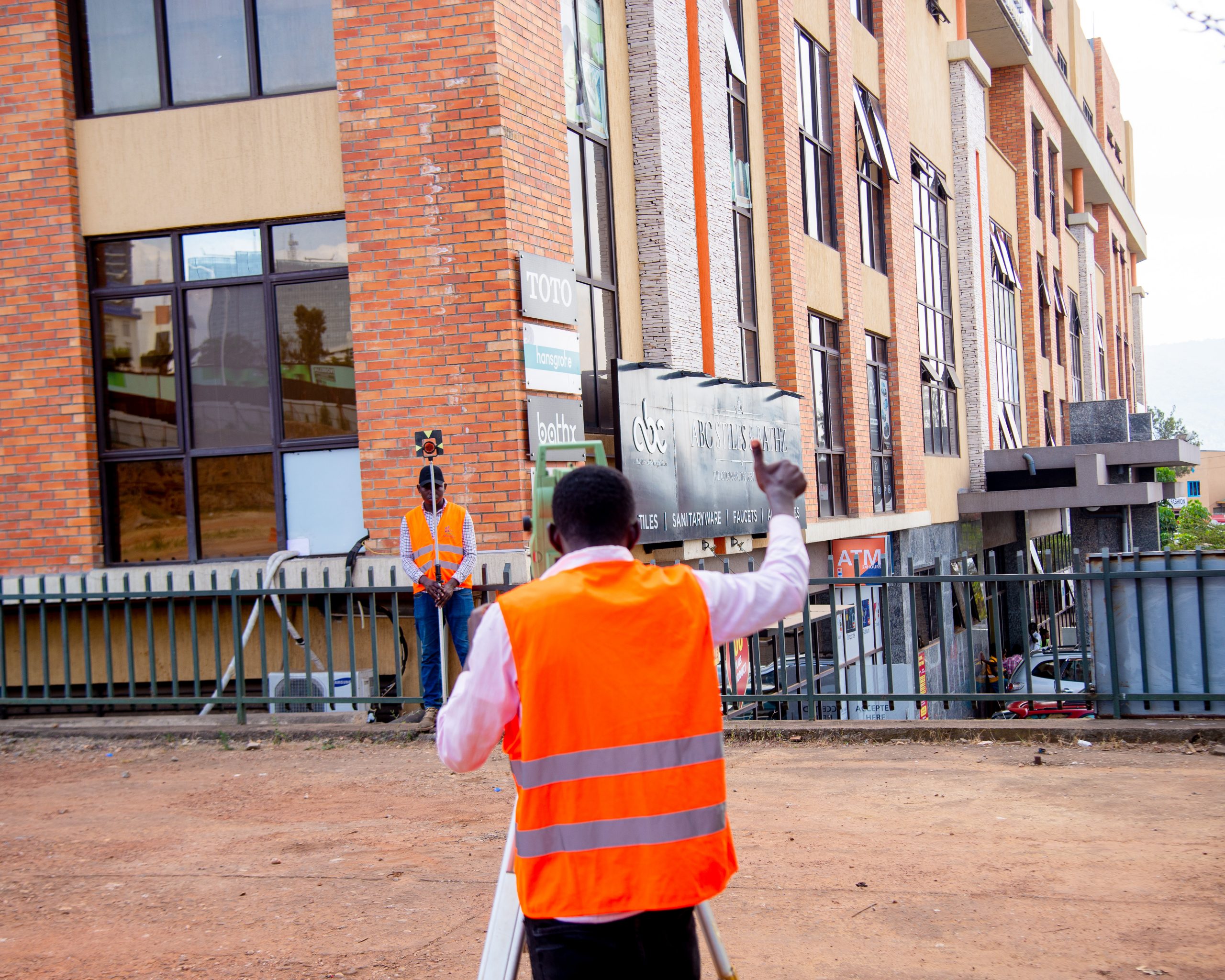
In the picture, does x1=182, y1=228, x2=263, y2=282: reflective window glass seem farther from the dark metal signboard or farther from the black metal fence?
the dark metal signboard

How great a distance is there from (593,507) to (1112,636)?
718 cm

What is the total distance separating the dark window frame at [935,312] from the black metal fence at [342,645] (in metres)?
14.0

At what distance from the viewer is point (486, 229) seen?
9961 mm

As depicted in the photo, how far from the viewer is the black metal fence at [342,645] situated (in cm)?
854

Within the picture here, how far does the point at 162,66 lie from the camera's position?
→ 10.7 meters

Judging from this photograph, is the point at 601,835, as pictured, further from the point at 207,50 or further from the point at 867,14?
the point at 867,14

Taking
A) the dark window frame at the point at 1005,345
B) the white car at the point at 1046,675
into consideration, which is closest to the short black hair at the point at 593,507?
the white car at the point at 1046,675

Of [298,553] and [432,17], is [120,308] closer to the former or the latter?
[298,553]

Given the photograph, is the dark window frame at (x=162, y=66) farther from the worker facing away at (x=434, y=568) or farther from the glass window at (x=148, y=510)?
the worker facing away at (x=434, y=568)

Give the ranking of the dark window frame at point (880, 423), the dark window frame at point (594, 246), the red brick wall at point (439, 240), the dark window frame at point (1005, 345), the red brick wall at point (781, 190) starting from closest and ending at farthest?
the red brick wall at point (439, 240), the dark window frame at point (594, 246), the red brick wall at point (781, 190), the dark window frame at point (880, 423), the dark window frame at point (1005, 345)

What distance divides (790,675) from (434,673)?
7.55 metres

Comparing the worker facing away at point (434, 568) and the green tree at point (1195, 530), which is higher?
the worker facing away at point (434, 568)

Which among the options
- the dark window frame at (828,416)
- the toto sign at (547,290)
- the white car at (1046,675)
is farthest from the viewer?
the dark window frame at (828,416)

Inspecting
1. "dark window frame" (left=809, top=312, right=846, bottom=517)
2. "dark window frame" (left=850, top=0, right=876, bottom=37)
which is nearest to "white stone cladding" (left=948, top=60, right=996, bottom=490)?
"dark window frame" (left=850, top=0, right=876, bottom=37)
